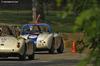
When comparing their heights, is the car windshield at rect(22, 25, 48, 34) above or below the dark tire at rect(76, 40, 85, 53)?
below

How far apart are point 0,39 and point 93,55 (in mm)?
15134

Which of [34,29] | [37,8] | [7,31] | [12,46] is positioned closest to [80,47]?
[12,46]

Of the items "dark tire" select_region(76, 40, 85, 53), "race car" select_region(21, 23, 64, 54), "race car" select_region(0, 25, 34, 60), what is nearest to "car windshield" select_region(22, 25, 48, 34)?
"race car" select_region(21, 23, 64, 54)

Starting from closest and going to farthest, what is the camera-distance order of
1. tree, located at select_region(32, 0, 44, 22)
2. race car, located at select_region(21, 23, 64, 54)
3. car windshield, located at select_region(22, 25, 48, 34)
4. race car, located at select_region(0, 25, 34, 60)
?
race car, located at select_region(0, 25, 34, 60)
race car, located at select_region(21, 23, 64, 54)
car windshield, located at select_region(22, 25, 48, 34)
tree, located at select_region(32, 0, 44, 22)

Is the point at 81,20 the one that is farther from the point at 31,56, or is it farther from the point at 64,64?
the point at 31,56

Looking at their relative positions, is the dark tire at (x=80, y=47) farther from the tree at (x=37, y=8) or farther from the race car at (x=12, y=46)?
the tree at (x=37, y=8)

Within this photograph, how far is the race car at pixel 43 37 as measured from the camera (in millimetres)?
22547

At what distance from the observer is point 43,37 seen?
22703mm

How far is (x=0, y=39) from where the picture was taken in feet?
60.8

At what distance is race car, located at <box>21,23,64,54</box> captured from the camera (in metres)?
22.5

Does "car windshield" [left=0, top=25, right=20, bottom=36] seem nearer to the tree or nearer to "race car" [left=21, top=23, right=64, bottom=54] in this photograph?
"race car" [left=21, top=23, right=64, bottom=54]

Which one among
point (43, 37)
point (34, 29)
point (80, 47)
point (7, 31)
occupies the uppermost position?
point (80, 47)

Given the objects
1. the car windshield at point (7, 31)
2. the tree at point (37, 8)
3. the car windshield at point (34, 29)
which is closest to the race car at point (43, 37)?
the car windshield at point (34, 29)

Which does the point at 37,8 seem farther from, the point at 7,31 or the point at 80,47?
the point at 80,47
